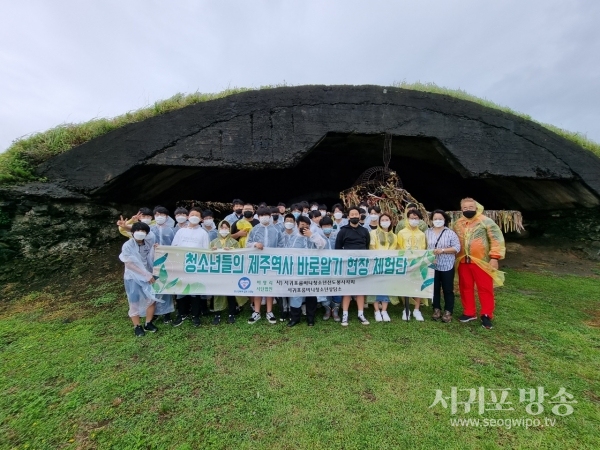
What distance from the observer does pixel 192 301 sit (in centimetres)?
428

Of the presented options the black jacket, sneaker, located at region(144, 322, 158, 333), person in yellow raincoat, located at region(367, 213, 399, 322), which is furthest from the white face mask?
person in yellow raincoat, located at region(367, 213, 399, 322)

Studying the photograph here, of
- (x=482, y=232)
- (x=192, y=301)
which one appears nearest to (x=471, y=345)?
(x=482, y=232)

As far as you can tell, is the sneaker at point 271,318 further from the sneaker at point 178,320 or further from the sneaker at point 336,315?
the sneaker at point 178,320

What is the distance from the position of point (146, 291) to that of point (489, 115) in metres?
7.44

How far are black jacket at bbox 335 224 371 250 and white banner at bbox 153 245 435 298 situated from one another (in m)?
0.10

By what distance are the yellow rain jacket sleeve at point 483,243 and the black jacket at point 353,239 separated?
1390mm

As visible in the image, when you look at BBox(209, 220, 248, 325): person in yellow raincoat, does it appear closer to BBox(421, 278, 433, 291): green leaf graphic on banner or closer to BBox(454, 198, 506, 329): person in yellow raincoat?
BBox(421, 278, 433, 291): green leaf graphic on banner

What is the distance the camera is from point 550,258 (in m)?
8.13

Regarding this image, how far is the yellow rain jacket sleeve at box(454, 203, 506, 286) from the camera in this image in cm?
418

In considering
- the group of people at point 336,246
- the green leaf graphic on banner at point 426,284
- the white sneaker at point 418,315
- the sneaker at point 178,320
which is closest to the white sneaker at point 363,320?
the group of people at point 336,246

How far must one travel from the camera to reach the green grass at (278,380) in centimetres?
228

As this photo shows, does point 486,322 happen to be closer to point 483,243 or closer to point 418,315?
point 418,315

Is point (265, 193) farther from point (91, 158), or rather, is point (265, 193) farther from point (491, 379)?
point (491, 379)

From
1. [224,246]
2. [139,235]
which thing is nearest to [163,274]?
[139,235]
